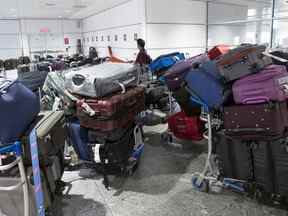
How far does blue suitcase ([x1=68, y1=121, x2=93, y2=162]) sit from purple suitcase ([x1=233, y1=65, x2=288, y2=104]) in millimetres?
1416

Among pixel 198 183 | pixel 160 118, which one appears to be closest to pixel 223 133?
pixel 198 183

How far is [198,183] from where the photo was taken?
7.77 ft

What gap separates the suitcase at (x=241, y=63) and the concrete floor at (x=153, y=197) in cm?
105

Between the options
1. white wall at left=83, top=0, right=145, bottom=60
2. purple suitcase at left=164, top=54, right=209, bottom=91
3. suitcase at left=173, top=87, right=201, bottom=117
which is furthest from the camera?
white wall at left=83, top=0, right=145, bottom=60

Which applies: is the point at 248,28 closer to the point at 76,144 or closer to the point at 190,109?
the point at 190,109

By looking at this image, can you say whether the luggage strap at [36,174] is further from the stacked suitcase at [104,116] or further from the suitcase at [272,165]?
the suitcase at [272,165]

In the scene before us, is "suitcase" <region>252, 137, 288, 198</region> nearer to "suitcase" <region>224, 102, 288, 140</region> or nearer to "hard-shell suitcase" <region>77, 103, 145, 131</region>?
"suitcase" <region>224, 102, 288, 140</region>

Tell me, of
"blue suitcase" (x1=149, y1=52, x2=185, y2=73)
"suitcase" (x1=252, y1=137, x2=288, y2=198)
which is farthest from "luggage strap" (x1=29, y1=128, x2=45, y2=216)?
"blue suitcase" (x1=149, y1=52, x2=185, y2=73)

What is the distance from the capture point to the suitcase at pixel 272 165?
72.1 inches

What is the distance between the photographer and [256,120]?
1870mm

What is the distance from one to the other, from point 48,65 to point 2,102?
136 inches

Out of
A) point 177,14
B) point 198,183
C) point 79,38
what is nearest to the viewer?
point 198,183

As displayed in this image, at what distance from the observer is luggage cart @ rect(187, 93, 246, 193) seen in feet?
7.20

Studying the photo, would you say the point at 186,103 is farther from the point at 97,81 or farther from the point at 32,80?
the point at 32,80
